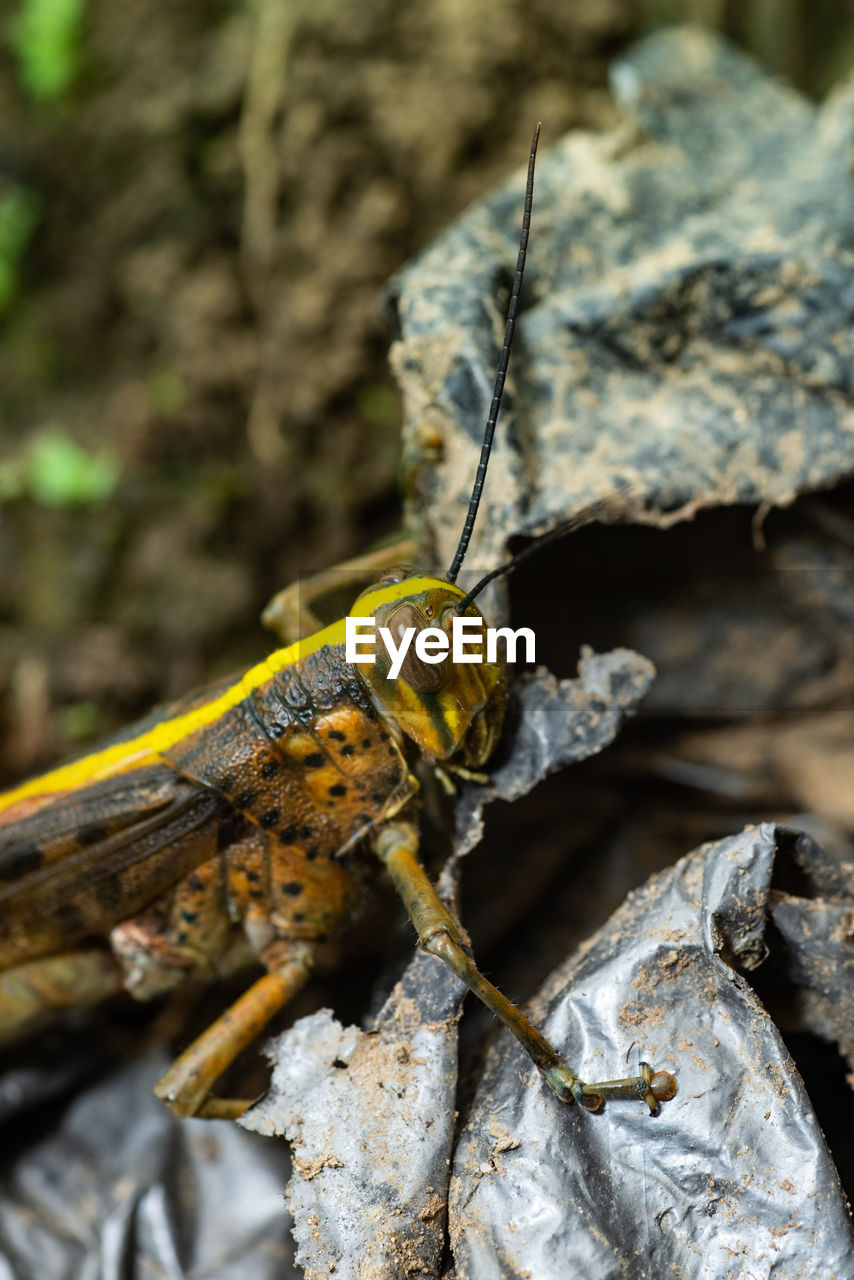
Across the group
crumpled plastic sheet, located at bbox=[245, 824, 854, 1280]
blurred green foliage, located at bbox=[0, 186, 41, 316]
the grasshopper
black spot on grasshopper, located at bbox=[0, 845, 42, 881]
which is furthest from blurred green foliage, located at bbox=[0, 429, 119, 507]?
crumpled plastic sheet, located at bbox=[245, 824, 854, 1280]

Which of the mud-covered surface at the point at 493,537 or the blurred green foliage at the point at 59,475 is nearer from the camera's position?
the mud-covered surface at the point at 493,537

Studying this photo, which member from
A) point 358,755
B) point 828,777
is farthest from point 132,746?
point 828,777

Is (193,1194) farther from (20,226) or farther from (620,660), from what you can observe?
(20,226)

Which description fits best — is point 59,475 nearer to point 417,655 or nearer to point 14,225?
point 14,225

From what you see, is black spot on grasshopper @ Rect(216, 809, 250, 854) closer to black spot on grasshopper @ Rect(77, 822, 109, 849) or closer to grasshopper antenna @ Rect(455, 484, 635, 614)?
black spot on grasshopper @ Rect(77, 822, 109, 849)

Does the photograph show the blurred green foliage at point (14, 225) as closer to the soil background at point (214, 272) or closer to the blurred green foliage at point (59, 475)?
the soil background at point (214, 272)

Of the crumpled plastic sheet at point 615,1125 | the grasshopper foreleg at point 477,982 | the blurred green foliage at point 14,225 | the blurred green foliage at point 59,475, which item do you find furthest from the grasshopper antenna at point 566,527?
the blurred green foliage at point 14,225
